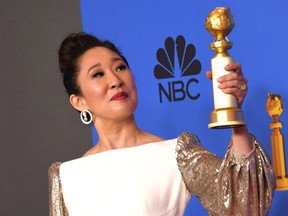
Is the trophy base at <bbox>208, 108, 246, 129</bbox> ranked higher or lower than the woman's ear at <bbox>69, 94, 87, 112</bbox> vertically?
lower

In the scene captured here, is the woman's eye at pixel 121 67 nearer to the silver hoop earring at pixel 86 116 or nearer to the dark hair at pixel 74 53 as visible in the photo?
the dark hair at pixel 74 53

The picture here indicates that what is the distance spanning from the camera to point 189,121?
2178mm

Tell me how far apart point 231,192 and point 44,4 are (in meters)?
1.25

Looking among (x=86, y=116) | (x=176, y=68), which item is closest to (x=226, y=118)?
(x=86, y=116)

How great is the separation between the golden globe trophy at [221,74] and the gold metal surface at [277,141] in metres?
0.48

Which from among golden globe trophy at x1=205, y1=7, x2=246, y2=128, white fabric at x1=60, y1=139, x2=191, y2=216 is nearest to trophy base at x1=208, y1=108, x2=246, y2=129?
golden globe trophy at x1=205, y1=7, x2=246, y2=128

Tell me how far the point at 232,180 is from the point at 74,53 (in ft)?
2.14

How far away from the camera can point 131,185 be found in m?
1.81

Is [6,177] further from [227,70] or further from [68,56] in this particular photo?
[227,70]

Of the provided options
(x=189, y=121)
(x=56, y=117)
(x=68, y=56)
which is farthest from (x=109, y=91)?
(x=56, y=117)

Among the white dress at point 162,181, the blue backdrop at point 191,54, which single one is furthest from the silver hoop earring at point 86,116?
the blue backdrop at point 191,54

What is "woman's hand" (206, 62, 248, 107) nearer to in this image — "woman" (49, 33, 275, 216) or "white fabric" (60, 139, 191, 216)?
"woman" (49, 33, 275, 216)

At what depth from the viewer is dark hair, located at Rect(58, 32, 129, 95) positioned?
1.98 m

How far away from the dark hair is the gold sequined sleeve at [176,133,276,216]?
0.42m
